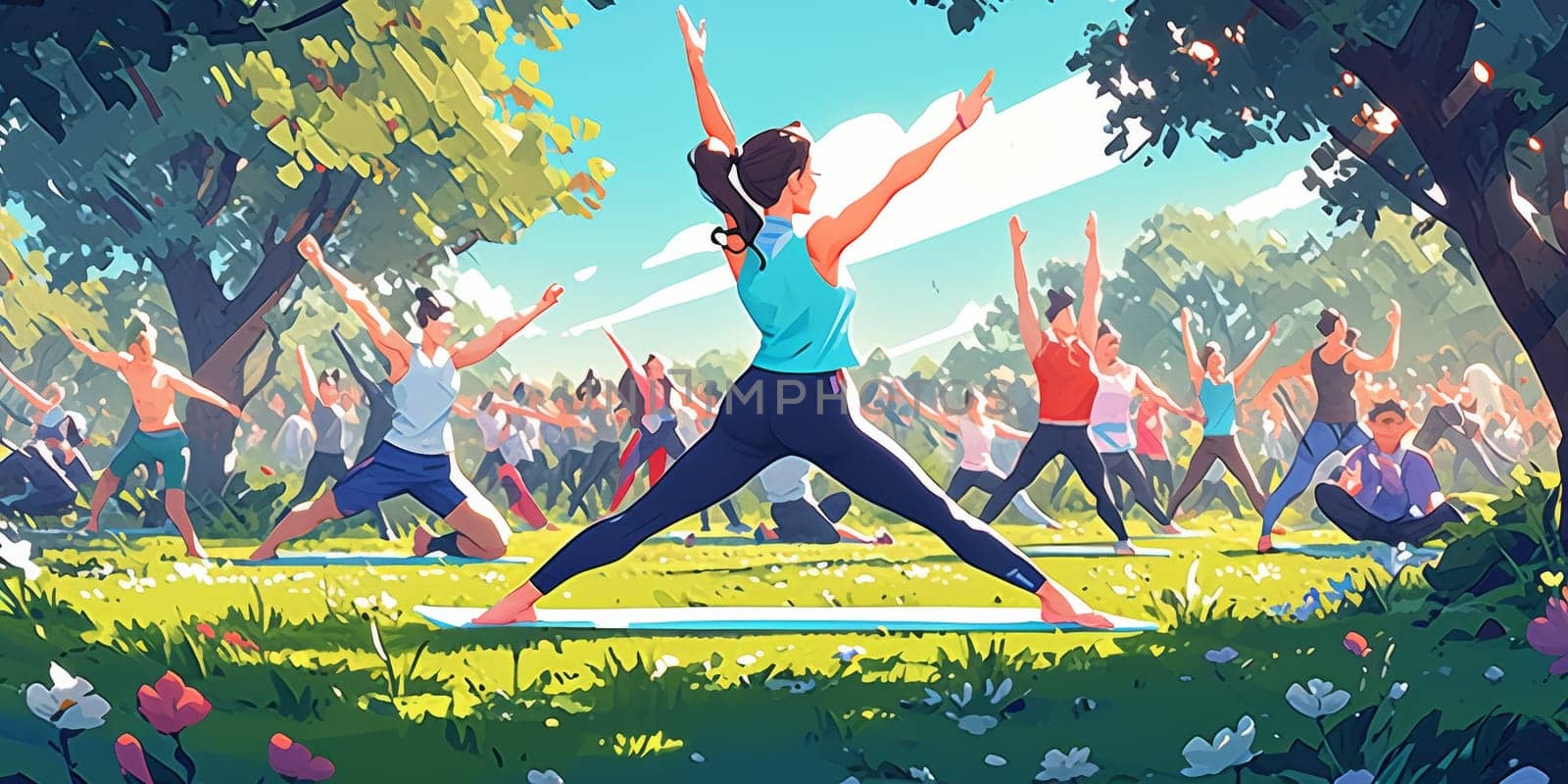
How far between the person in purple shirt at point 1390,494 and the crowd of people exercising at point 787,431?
2 cm

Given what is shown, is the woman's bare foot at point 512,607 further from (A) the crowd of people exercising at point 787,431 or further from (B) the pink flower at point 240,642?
(B) the pink flower at point 240,642

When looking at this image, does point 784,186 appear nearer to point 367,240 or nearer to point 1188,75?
point 1188,75

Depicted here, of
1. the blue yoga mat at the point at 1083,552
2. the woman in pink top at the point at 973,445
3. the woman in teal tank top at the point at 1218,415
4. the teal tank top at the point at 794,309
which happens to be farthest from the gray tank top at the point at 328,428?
the teal tank top at the point at 794,309

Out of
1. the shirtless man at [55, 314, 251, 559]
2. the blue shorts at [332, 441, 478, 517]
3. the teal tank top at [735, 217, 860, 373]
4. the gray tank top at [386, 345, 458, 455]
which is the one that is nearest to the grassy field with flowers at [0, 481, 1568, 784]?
the blue shorts at [332, 441, 478, 517]

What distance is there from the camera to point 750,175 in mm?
5676

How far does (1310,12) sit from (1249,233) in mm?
72291

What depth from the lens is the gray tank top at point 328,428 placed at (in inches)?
547

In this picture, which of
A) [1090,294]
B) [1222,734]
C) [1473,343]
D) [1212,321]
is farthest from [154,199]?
[1212,321]

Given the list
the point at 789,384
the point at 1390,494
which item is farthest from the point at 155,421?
the point at 1390,494

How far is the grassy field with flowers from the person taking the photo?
10.9 feet

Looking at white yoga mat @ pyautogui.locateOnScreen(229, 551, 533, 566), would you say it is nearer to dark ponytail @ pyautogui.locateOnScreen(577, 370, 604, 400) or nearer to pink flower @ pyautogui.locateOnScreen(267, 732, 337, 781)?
dark ponytail @ pyautogui.locateOnScreen(577, 370, 604, 400)

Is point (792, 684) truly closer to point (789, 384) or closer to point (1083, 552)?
point (789, 384)

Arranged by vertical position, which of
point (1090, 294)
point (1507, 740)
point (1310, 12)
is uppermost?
point (1310, 12)

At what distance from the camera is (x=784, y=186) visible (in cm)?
564
